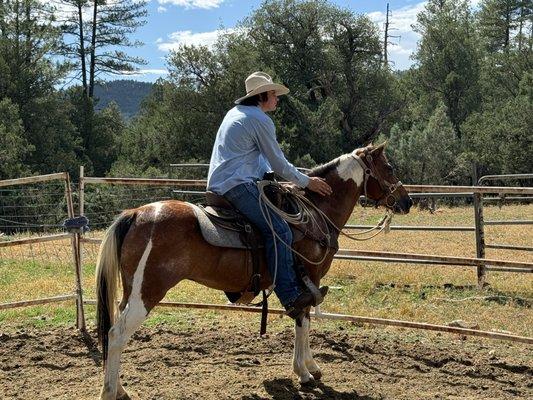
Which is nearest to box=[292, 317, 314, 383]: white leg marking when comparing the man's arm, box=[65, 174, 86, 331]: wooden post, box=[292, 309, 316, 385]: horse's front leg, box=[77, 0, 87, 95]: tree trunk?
box=[292, 309, 316, 385]: horse's front leg

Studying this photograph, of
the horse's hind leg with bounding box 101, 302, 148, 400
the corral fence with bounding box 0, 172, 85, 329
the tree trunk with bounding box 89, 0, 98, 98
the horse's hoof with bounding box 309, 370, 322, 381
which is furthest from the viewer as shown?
the tree trunk with bounding box 89, 0, 98, 98

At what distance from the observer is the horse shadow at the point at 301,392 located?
4.80 meters

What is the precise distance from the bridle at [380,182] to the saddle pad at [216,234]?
1470mm

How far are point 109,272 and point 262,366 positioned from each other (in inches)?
70.7

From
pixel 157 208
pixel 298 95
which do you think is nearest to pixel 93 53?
pixel 298 95

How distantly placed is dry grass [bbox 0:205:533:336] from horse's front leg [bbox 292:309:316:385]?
1895 mm

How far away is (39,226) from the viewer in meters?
8.81

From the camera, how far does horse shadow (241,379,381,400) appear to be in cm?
480

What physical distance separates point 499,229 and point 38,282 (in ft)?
40.6

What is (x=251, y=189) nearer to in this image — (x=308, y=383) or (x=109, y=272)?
(x=109, y=272)

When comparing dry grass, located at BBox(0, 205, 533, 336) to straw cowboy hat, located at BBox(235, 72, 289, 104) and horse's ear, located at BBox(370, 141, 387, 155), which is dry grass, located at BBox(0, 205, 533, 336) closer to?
horse's ear, located at BBox(370, 141, 387, 155)

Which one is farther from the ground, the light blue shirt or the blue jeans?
the light blue shirt

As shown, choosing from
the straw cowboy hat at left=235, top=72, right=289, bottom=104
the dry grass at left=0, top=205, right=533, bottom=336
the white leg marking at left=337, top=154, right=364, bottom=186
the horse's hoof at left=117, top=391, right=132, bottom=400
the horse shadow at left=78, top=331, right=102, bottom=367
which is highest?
the straw cowboy hat at left=235, top=72, right=289, bottom=104

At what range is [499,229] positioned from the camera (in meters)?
16.5
